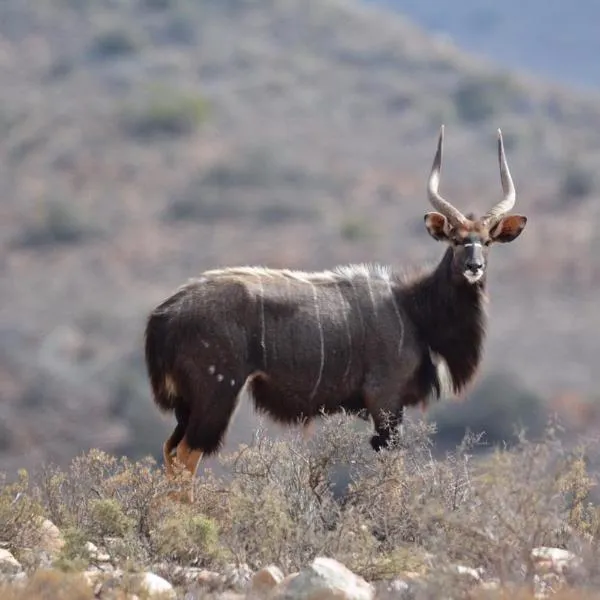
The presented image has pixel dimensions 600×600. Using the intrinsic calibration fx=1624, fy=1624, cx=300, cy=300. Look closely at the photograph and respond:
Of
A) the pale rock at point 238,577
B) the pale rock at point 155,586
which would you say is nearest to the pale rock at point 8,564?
the pale rock at point 155,586

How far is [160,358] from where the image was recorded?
10.3m

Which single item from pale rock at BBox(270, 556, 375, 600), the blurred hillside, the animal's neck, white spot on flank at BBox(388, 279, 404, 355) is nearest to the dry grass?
pale rock at BBox(270, 556, 375, 600)

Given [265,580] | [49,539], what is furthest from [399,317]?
[265,580]

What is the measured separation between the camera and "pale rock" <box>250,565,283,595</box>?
7664mm

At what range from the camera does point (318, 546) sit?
8.23m

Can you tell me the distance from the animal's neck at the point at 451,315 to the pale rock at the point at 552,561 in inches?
113

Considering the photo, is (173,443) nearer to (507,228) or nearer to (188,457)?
(188,457)

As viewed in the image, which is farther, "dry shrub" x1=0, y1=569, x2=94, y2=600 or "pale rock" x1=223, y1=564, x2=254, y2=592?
"pale rock" x1=223, y1=564, x2=254, y2=592

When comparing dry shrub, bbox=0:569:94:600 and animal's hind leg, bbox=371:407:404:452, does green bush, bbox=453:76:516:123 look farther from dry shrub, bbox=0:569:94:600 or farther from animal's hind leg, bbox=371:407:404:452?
dry shrub, bbox=0:569:94:600

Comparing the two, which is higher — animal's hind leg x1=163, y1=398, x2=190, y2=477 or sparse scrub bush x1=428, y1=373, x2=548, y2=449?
animal's hind leg x1=163, y1=398, x2=190, y2=477

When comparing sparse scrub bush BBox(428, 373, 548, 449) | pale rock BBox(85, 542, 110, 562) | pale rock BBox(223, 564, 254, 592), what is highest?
pale rock BBox(223, 564, 254, 592)

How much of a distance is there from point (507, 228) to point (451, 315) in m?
0.73

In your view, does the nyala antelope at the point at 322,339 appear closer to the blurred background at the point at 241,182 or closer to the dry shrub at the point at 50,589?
the dry shrub at the point at 50,589

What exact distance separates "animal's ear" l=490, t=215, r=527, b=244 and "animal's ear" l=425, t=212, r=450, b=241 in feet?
1.03
